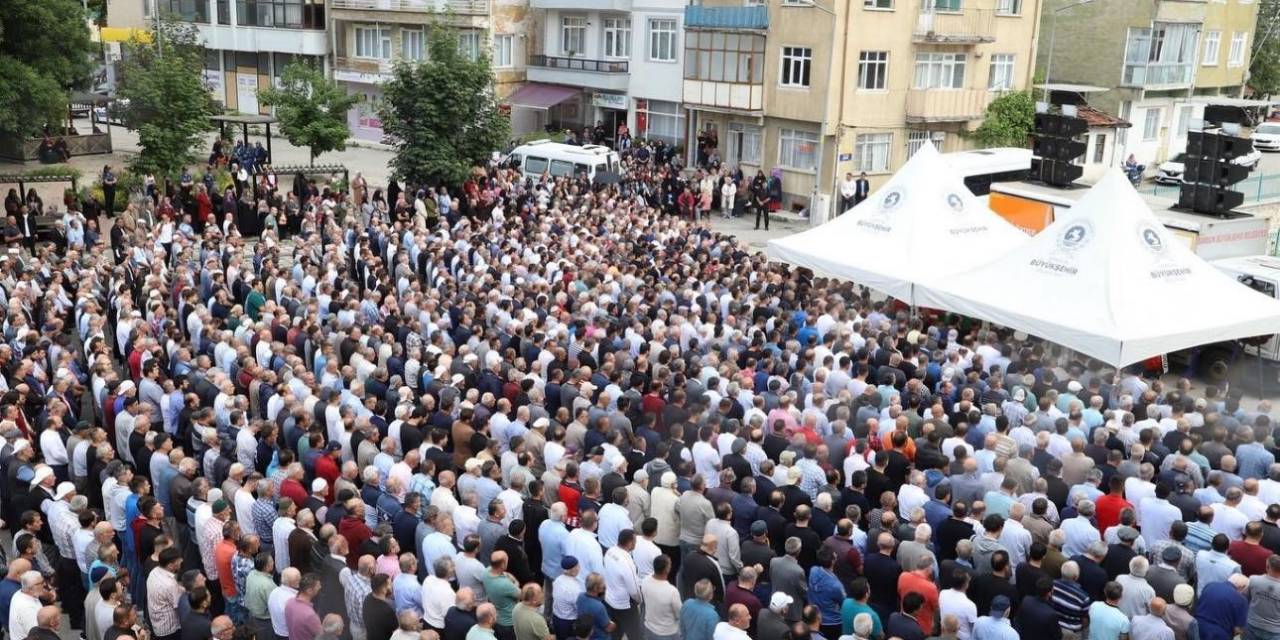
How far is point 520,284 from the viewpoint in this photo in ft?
54.0

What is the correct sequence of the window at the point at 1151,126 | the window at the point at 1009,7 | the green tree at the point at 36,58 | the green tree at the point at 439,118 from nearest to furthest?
the green tree at the point at 439,118 → the green tree at the point at 36,58 → the window at the point at 1009,7 → the window at the point at 1151,126

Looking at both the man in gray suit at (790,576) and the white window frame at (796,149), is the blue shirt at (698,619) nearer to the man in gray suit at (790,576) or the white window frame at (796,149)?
the man in gray suit at (790,576)

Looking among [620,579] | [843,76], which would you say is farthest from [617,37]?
[620,579]

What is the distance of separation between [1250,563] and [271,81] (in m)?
43.7

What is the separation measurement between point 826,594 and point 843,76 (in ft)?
81.2

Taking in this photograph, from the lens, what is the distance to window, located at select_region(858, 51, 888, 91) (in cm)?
3144

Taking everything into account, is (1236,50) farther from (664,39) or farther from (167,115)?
(167,115)

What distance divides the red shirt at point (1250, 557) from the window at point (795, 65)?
24.3 m

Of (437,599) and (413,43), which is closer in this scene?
(437,599)

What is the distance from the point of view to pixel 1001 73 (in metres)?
34.8

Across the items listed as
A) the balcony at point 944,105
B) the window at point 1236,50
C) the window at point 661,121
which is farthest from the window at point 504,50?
the window at point 1236,50

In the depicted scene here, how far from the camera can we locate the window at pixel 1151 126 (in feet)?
132

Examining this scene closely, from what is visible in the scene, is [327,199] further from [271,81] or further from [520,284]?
[271,81]

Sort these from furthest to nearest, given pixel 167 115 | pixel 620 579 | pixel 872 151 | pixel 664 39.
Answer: pixel 664 39 → pixel 872 151 → pixel 167 115 → pixel 620 579
